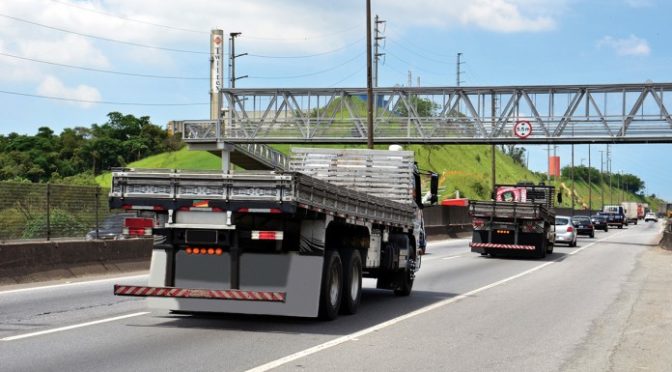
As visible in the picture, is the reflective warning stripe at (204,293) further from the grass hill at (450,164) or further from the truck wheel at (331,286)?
the grass hill at (450,164)

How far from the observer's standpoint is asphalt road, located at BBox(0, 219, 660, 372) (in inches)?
358

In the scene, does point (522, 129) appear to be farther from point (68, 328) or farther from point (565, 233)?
point (68, 328)

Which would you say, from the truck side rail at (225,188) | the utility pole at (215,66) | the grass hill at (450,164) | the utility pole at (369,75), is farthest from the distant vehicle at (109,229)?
the grass hill at (450,164)

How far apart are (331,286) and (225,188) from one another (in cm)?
234

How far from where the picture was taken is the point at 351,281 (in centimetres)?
1312

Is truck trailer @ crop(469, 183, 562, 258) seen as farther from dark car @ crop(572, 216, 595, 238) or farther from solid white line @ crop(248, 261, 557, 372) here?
dark car @ crop(572, 216, 595, 238)

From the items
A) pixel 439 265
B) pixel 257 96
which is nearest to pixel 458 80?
pixel 257 96

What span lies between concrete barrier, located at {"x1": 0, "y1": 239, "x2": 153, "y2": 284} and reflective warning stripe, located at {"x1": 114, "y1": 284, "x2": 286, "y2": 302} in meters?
6.58

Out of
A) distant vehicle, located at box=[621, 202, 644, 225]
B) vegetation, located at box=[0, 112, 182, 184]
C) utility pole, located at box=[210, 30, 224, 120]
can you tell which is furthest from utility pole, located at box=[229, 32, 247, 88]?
distant vehicle, located at box=[621, 202, 644, 225]

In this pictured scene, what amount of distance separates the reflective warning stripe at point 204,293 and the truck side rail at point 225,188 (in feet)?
3.81

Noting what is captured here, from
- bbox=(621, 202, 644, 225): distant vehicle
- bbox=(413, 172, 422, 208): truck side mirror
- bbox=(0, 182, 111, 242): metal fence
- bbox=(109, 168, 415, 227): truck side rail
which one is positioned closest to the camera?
bbox=(109, 168, 415, 227): truck side rail

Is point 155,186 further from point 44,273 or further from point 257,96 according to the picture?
point 257,96

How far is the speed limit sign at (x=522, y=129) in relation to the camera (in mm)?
53031

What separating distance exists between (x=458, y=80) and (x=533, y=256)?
7190cm
